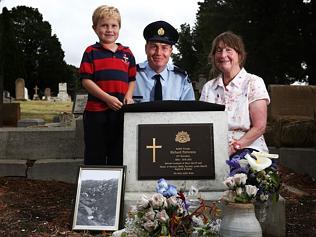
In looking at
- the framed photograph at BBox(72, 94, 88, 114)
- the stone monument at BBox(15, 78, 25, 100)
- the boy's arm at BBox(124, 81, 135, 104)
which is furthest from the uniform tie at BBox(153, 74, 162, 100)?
the stone monument at BBox(15, 78, 25, 100)

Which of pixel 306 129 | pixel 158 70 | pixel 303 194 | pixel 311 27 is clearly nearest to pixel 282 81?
pixel 311 27

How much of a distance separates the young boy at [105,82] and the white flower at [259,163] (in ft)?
4.09

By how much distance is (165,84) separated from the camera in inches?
170

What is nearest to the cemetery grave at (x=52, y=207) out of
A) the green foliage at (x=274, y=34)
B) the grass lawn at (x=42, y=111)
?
the green foliage at (x=274, y=34)

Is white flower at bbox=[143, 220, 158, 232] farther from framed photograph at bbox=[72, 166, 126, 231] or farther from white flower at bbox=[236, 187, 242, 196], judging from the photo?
framed photograph at bbox=[72, 166, 126, 231]

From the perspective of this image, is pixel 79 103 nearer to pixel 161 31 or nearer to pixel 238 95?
pixel 161 31

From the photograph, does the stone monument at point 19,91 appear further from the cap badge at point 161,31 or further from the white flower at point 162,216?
the white flower at point 162,216

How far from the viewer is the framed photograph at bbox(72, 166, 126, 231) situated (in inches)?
155

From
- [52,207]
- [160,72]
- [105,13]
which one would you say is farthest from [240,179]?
[52,207]

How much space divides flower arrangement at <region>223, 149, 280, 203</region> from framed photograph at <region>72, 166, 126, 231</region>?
3.26ft

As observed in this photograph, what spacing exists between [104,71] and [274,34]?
15.5m

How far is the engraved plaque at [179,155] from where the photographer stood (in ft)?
13.1

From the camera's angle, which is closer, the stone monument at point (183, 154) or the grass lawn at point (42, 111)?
the stone monument at point (183, 154)

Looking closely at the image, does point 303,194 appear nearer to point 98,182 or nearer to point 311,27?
point 98,182
